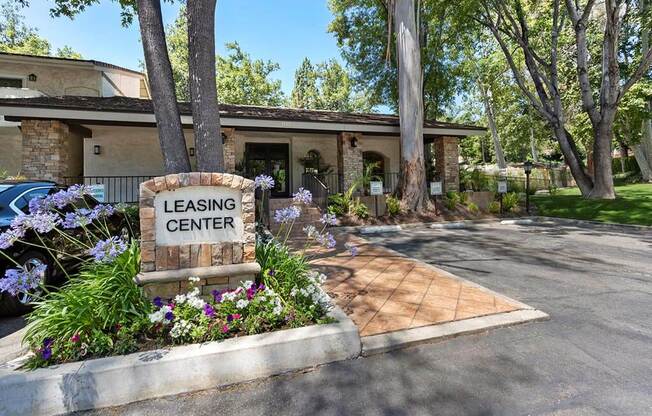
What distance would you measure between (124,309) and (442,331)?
2.79 m

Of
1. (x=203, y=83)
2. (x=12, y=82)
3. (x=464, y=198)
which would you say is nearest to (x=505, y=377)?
(x=203, y=83)

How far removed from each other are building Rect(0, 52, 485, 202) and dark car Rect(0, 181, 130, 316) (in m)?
5.19

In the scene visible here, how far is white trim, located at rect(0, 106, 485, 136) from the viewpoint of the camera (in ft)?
27.7

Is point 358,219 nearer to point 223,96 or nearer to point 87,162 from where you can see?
point 87,162

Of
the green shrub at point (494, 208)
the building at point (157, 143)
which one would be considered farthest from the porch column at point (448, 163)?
the green shrub at point (494, 208)

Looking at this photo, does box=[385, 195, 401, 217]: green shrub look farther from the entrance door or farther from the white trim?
the entrance door

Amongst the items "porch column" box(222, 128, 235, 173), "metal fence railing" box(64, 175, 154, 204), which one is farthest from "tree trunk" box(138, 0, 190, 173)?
"metal fence railing" box(64, 175, 154, 204)

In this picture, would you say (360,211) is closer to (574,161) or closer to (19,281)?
(19,281)

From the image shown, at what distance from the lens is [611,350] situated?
286 cm

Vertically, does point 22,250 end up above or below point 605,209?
below

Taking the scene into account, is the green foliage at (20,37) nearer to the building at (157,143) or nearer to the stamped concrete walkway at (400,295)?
the building at (157,143)

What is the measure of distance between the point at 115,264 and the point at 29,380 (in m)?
1.18

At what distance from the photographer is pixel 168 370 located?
235 centimetres

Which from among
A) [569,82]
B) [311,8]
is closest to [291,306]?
[311,8]
